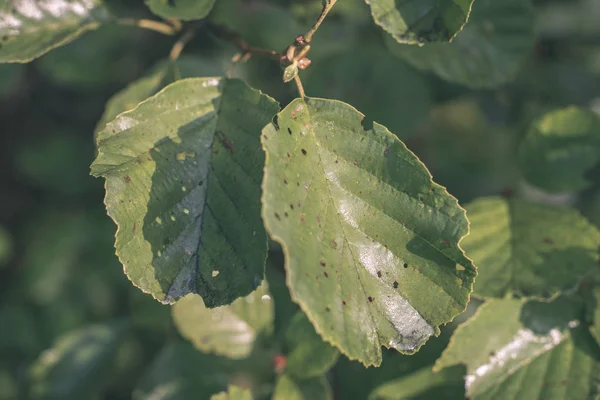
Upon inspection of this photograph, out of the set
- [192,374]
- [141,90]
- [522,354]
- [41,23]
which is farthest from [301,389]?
[41,23]

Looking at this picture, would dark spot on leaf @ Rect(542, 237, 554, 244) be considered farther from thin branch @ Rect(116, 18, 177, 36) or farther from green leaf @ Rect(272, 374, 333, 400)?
thin branch @ Rect(116, 18, 177, 36)

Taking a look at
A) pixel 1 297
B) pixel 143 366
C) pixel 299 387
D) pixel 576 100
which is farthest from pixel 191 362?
pixel 576 100

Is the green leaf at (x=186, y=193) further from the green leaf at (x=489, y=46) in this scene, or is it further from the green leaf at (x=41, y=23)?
the green leaf at (x=489, y=46)

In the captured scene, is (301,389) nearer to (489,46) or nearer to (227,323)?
(227,323)

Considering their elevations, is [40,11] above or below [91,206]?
above

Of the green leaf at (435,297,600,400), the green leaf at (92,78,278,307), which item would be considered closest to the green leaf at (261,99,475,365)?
the green leaf at (92,78,278,307)

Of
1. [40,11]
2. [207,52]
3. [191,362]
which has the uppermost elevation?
[40,11]

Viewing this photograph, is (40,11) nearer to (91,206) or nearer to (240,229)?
(240,229)
